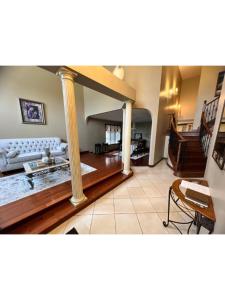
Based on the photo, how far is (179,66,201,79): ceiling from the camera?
5.93 meters

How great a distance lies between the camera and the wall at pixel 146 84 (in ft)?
12.0

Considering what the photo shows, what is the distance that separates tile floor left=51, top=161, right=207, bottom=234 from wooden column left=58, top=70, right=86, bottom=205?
368 millimetres

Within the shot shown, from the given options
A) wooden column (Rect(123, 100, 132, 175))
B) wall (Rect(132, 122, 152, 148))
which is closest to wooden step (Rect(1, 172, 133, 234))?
wooden column (Rect(123, 100, 132, 175))

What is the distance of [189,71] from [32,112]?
327 inches

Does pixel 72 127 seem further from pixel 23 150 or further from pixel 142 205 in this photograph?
pixel 23 150

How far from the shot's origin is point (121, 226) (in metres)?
1.66

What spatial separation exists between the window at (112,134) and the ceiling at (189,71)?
4.81 m

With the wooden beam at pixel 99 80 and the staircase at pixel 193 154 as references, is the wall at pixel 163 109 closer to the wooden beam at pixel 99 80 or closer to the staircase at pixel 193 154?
the staircase at pixel 193 154

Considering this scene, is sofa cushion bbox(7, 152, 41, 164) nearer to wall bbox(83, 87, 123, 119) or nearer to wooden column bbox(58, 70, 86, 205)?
wooden column bbox(58, 70, 86, 205)

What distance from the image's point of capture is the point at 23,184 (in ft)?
8.13

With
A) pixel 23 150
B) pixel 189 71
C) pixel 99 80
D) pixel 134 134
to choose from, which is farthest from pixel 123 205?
pixel 189 71
